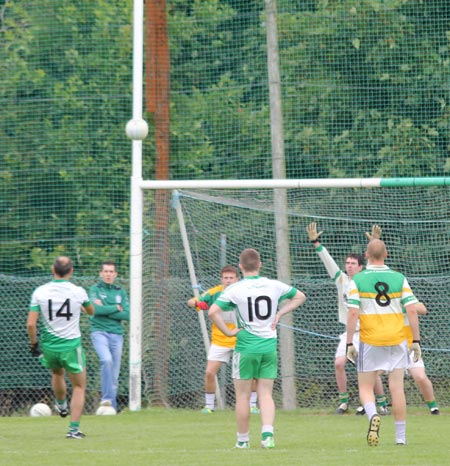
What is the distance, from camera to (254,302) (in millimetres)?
9664

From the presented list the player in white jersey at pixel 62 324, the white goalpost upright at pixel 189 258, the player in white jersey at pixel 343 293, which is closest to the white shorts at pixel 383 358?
the player in white jersey at pixel 62 324

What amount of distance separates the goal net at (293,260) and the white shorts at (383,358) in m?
5.21

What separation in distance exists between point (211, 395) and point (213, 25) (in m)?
6.13

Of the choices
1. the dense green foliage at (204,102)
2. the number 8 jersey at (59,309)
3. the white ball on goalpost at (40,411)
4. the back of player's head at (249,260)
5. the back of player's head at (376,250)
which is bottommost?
the white ball on goalpost at (40,411)

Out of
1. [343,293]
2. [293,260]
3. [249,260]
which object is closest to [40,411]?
[293,260]

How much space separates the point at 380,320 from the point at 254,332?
1019 millimetres

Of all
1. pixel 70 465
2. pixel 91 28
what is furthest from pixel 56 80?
pixel 70 465

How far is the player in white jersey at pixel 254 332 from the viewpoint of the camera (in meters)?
9.64

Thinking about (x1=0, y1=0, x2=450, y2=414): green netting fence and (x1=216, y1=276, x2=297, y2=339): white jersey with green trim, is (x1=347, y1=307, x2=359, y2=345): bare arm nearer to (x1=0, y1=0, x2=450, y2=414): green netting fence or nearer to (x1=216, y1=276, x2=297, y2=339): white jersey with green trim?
(x1=216, y1=276, x2=297, y2=339): white jersey with green trim

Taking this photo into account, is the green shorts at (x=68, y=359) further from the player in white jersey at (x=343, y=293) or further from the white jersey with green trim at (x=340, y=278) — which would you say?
the white jersey with green trim at (x=340, y=278)

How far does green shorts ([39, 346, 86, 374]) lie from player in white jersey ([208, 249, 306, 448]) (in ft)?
5.95

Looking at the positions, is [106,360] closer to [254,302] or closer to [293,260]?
[293,260]

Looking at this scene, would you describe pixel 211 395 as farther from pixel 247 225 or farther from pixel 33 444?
pixel 33 444

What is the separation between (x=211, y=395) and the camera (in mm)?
14273
